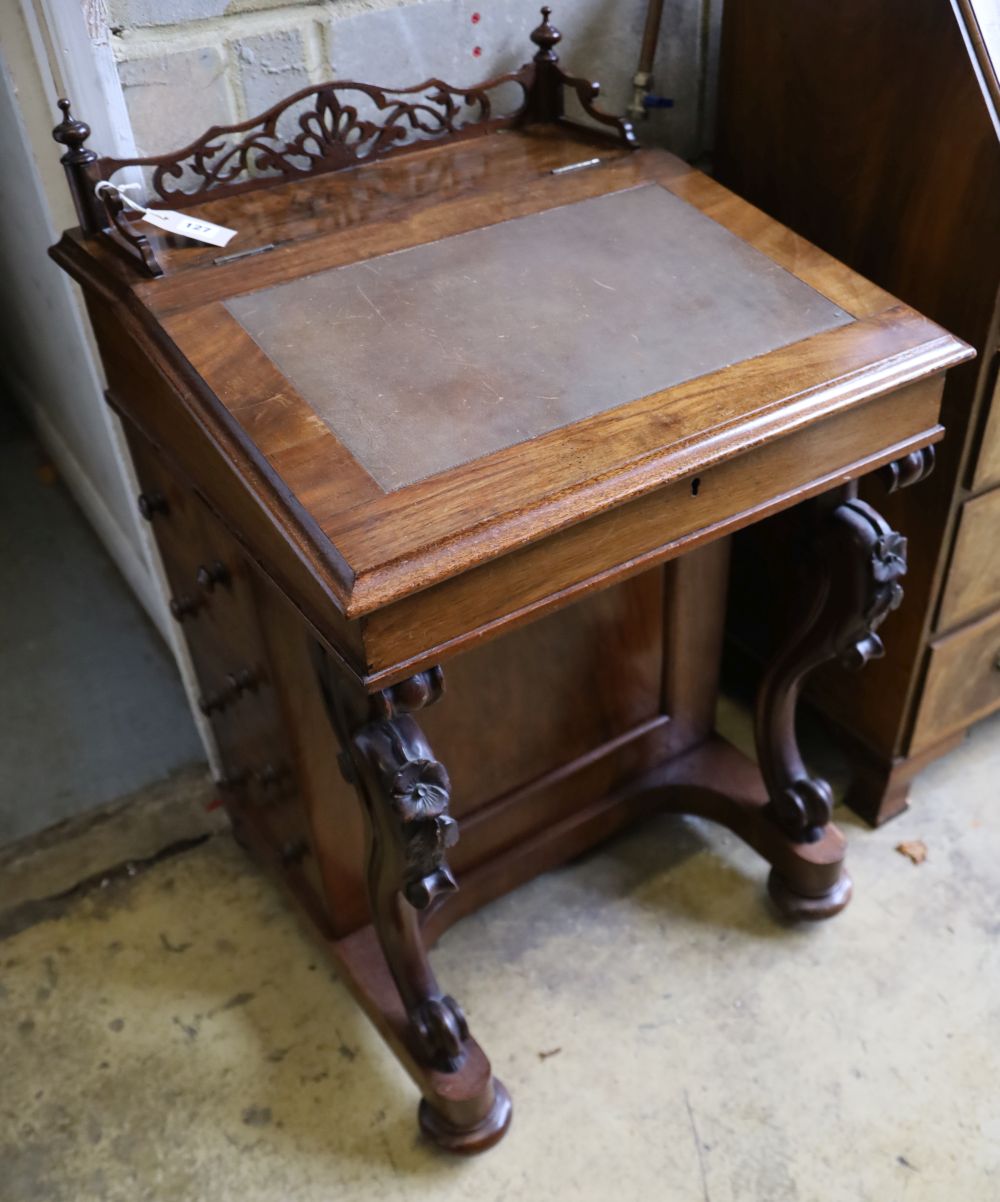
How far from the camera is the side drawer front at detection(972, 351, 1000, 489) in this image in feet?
4.45

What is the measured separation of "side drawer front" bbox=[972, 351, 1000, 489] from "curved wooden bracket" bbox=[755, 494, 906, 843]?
0.50 feet

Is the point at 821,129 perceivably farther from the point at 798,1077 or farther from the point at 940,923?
the point at 798,1077

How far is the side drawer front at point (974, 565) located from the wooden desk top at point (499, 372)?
37 cm

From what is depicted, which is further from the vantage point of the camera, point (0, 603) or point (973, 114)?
point (0, 603)

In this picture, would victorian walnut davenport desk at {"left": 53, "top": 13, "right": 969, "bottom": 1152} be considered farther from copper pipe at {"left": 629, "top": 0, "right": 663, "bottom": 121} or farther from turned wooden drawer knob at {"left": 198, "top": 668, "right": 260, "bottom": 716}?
copper pipe at {"left": 629, "top": 0, "right": 663, "bottom": 121}

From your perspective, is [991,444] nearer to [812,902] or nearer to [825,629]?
[825,629]

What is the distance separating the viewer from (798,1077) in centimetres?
149

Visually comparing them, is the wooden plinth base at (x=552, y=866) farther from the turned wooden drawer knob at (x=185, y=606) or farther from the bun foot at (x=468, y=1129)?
the turned wooden drawer knob at (x=185, y=606)

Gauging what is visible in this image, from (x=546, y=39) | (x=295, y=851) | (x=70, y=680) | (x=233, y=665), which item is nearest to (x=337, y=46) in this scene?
(x=546, y=39)

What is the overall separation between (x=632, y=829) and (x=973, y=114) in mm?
1086

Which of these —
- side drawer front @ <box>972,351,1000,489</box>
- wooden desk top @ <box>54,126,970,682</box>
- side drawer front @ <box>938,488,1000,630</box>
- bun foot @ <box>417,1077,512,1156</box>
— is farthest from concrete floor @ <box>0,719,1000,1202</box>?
wooden desk top @ <box>54,126,970,682</box>

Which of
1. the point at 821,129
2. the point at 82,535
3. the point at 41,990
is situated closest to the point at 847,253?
the point at 821,129

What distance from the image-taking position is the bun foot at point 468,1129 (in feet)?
4.62

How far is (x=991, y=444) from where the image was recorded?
142cm
